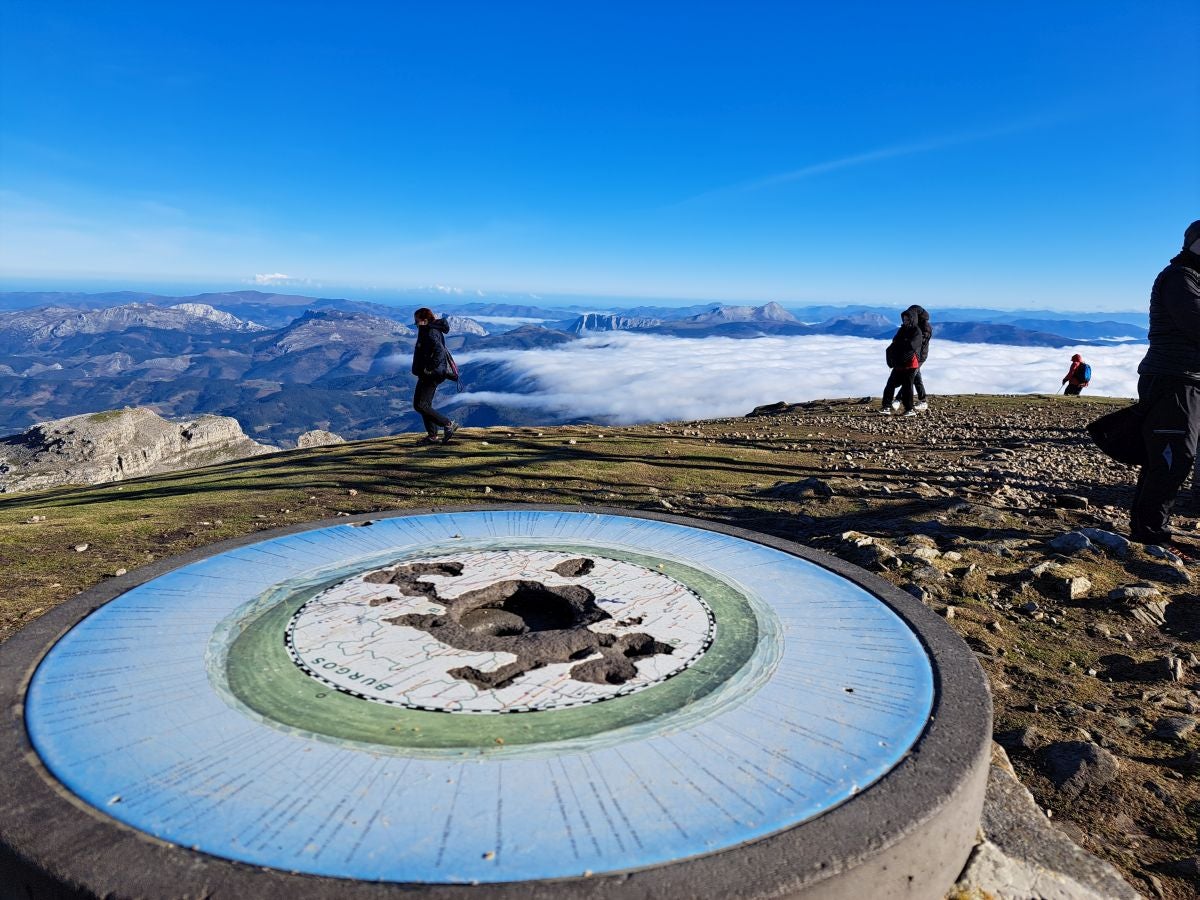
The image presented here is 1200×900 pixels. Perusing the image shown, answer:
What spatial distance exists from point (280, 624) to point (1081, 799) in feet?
17.8

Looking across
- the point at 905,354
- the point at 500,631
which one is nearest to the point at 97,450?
the point at 905,354

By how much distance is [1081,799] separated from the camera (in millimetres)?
4141

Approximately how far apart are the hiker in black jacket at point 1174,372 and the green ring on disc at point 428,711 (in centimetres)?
501

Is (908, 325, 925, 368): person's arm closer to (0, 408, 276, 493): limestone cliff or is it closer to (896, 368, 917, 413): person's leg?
(896, 368, 917, 413): person's leg

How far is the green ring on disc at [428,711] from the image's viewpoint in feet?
12.6

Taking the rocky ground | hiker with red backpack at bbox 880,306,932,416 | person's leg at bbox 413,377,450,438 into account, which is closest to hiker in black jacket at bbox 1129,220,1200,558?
the rocky ground

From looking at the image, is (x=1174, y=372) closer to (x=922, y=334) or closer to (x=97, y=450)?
(x=922, y=334)

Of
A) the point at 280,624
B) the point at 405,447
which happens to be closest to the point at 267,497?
the point at 405,447

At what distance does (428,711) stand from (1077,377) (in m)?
31.8

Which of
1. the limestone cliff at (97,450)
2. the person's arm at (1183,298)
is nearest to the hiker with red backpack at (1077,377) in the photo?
the person's arm at (1183,298)

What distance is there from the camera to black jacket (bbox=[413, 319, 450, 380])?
13023mm

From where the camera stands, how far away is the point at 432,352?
1306 cm

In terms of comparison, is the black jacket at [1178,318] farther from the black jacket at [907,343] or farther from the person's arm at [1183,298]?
the black jacket at [907,343]

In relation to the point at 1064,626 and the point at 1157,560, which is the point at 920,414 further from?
the point at 1064,626
